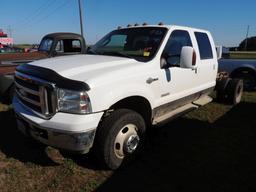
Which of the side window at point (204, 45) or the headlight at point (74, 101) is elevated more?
the side window at point (204, 45)

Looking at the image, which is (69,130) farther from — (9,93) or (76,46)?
(76,46)

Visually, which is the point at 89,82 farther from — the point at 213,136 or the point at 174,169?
the point at 213,136

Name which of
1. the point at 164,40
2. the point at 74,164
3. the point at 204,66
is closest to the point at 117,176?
the point at 74,164

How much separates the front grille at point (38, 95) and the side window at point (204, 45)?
3.34 m

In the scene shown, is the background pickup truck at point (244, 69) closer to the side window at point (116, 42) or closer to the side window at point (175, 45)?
the side window at point (175, 45)

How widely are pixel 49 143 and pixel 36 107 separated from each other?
50cm

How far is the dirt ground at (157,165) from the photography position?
349 cm

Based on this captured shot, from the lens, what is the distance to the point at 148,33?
479 centimetres

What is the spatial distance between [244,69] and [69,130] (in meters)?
7.64

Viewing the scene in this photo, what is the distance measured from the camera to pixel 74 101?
10.4 ft

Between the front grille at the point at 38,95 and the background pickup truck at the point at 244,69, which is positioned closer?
the front grille at the point at 38,95

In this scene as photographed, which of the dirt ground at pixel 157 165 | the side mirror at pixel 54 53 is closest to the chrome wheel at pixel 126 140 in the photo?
the dirt ground at pixel 157 165

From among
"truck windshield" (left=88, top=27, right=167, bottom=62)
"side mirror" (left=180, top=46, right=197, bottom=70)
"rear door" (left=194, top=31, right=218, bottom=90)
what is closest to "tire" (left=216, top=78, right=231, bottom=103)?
"rear door" (left=194, top=31, right=218, bottom=90)

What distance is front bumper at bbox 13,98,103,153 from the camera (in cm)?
314
